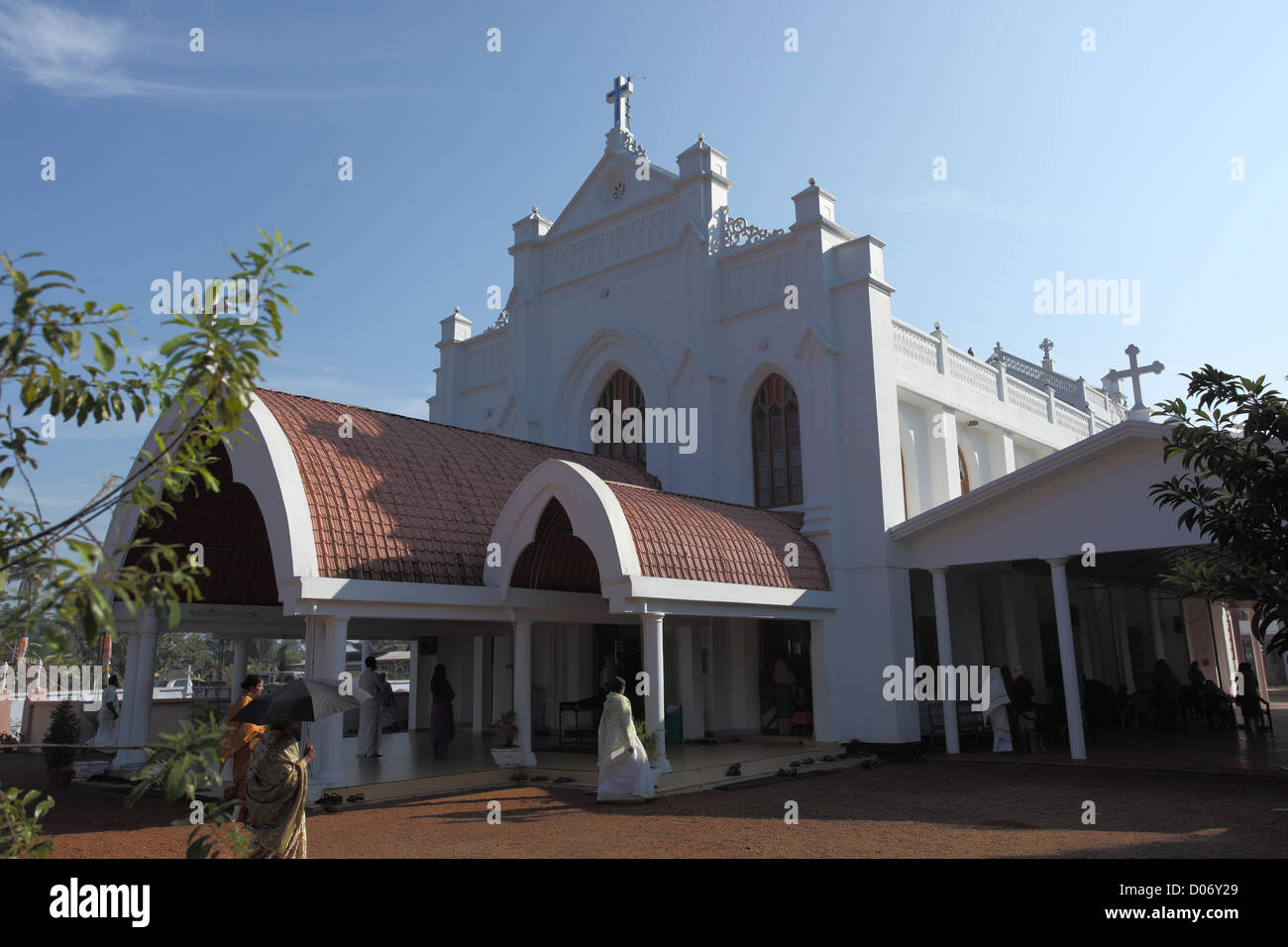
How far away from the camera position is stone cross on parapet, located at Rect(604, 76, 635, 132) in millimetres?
22016

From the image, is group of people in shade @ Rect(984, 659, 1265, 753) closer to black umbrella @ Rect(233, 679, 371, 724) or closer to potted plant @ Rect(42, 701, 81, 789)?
black umbrella @ Rect(233, 679, 371, 724)

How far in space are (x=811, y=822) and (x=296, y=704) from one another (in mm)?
5961

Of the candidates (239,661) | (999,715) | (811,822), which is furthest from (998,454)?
(239,661)

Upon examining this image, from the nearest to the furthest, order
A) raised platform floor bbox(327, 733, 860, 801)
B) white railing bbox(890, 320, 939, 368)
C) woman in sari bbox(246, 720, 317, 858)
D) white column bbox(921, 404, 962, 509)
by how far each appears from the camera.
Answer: woman in sari bbox(246, 720, 317, 858)
raised platform floor bbox(327, 733, 860, 801)
white railing bbox(890, 320, 939, 368)
white column bbox(921, 404, 962, 509)

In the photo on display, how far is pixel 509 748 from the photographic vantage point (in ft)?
45.4

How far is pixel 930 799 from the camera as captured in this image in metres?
11.9

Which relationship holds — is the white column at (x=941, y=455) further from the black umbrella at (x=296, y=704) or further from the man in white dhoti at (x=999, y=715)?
the black umbrella at (x=296, y=704)

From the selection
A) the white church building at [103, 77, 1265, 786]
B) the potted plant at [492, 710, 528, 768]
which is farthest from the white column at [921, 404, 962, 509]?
the potted plant at [492, 710, 528, 768]

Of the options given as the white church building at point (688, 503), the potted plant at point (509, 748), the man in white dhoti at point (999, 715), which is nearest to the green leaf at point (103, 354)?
the white church building at point (688, 503)

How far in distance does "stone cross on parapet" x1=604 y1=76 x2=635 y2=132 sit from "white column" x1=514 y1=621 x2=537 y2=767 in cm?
1327

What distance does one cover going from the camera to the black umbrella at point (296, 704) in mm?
7176

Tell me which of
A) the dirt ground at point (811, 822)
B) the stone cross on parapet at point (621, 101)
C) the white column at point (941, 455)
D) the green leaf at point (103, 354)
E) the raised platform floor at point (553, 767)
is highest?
the stone cross on parapet at point (621, 101)

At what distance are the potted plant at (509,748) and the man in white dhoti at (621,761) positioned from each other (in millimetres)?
2278
